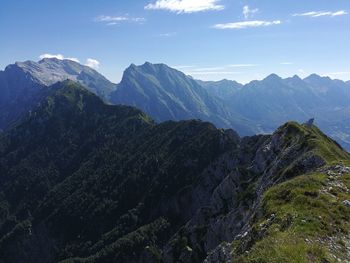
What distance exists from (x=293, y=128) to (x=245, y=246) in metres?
78.2

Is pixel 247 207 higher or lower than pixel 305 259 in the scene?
lower

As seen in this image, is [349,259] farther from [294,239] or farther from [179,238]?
[179,238]

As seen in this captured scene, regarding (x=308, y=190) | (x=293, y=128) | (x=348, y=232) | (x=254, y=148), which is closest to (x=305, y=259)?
(x=348, y=232)

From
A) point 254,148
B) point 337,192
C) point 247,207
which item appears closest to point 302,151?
point 247,207

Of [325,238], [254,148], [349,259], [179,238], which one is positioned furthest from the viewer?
[254,148]

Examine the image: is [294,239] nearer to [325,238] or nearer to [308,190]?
[325,238]

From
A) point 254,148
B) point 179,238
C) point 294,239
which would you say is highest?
point 294,239

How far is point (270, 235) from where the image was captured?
4897cm

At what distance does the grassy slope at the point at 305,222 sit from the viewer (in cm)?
4175

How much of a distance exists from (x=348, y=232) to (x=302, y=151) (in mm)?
52683

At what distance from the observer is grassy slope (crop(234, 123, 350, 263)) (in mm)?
41750

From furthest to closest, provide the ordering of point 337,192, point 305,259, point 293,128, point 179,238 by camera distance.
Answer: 1. point 179,238
2. point 293,128
3. point 337,192
4. point 305,259

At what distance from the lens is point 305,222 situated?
50.8m

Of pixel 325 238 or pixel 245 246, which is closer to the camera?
pixel 325 238
